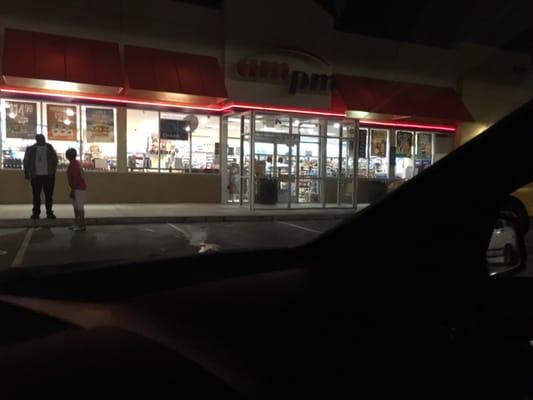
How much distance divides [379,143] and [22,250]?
1408 centimetres

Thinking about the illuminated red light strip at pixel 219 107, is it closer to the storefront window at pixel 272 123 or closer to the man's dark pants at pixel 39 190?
the storefront window at pixel 272 123

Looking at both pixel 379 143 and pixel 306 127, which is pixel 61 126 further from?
pixel 379 143

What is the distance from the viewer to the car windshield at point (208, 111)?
1283cm

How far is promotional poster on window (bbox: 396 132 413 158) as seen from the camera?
19031mm

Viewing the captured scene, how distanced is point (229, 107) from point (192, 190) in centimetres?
307

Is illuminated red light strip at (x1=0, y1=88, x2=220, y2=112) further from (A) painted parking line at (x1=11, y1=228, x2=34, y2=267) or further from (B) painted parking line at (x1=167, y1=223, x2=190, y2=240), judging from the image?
(A) painted parking line at (x1=11, y1=228, x2=34, y2=267)

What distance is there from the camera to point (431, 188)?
1.87 m

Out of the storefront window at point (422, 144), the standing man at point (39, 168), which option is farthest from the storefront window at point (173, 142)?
the storefront window at point (422, 144)

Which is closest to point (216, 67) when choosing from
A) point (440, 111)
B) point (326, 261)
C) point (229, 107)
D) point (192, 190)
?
point (229, 107)

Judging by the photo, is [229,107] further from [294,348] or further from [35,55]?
[294,348]

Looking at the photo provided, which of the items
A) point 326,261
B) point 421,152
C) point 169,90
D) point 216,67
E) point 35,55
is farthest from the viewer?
point 421,152

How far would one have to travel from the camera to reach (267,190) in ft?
51.4

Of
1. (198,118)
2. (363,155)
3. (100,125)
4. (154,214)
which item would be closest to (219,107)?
(198,118)

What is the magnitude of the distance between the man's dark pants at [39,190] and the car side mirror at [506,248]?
11.0 metres
